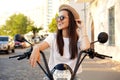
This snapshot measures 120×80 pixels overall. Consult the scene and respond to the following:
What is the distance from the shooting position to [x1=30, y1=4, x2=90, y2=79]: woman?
3.51 m

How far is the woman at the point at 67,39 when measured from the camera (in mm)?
3510

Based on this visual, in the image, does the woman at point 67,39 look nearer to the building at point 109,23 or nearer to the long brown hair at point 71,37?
the long brown hair at point 71,37

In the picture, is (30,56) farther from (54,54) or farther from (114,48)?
(114,48)

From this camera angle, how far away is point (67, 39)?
142 inches

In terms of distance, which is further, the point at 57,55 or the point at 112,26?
the point at 112,26

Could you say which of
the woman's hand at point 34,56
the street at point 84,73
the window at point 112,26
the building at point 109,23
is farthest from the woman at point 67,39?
the window at point 112,26

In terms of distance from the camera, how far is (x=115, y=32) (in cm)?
1947

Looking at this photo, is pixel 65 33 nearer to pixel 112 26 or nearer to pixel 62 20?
pixel 62 20

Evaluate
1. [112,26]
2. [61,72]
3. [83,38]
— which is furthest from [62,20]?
[112,26]

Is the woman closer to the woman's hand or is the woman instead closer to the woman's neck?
the woman's neck

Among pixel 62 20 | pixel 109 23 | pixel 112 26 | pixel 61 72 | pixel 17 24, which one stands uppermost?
pixel 62 20

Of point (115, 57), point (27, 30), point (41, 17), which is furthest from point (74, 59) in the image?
point (41, 17)

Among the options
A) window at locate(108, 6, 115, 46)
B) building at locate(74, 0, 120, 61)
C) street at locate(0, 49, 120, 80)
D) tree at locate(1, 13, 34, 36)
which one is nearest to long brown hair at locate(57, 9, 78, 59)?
street at locate(0, 49, 120, 80)

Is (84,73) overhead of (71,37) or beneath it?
beneath
